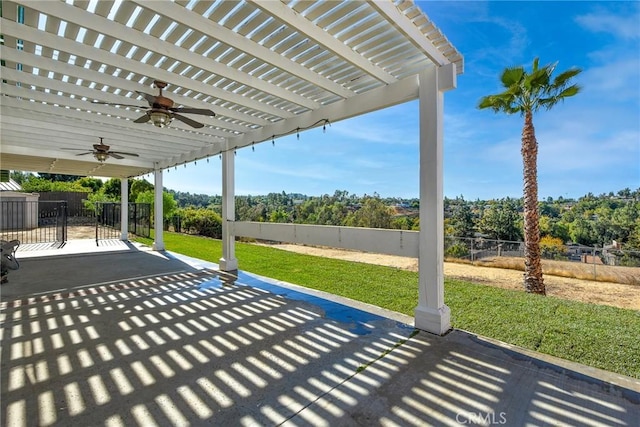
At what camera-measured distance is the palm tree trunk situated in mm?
6973

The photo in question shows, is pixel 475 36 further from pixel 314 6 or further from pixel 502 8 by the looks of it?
pixel 314 6

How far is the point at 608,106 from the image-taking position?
1591cm

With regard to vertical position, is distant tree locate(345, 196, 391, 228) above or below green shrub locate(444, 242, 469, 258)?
above

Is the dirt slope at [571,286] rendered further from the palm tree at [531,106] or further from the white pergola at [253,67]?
the white pergola at [253,67]

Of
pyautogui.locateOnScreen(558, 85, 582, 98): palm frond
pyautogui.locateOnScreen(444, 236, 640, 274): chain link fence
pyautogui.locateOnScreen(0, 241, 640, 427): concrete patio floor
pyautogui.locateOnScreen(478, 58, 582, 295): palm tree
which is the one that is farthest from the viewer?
pyautogui.locateOnScreen(444, 236, 640, 274): chain link fence

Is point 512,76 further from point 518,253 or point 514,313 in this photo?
point 518,253

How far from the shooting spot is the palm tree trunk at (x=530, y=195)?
6973 millimetres

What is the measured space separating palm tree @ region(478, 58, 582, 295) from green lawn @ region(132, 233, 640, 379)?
7.56ft

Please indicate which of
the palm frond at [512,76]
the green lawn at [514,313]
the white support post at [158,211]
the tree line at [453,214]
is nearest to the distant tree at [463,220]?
the tree line at [453,214]

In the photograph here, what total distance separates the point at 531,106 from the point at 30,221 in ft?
75.4

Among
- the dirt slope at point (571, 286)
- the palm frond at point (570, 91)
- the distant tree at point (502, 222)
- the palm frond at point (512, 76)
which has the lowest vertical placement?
the dirt slope at point (571, 286)

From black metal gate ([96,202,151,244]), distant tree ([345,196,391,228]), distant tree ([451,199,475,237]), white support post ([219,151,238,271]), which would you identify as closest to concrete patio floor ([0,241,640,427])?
white support post ([219,151,238,271])

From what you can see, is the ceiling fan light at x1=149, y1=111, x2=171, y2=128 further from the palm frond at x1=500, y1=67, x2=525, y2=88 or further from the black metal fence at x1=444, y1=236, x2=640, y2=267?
the black metal fence at x1=444, y1=236, x2=640, y2=267

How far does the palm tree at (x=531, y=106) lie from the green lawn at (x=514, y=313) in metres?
2.31
